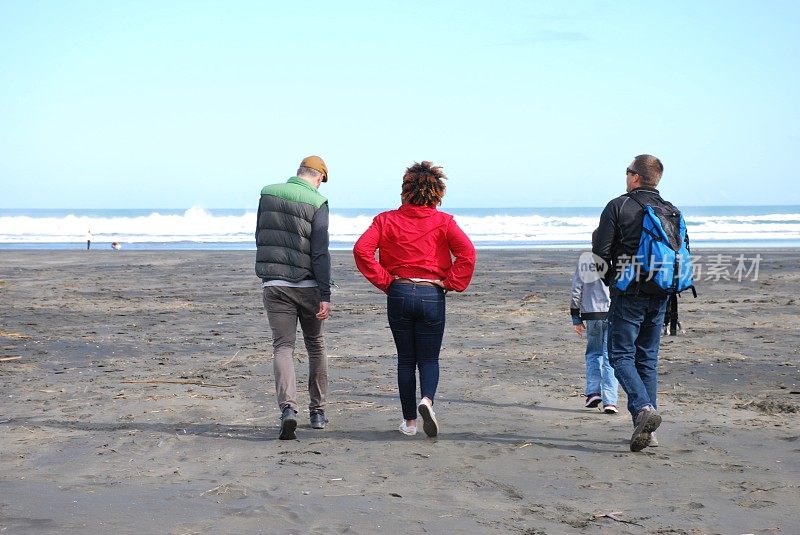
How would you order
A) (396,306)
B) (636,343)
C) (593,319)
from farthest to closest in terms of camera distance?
1. (593,319)
2. (396,306)
3. (636,343)

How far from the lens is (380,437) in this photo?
21.0 ft

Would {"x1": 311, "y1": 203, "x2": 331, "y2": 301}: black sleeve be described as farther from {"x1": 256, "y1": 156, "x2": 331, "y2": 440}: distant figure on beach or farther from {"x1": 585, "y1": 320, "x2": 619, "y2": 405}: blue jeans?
{"x1": 585, "y1": 320, "x2": 619, "y2": 405}: blue jeans

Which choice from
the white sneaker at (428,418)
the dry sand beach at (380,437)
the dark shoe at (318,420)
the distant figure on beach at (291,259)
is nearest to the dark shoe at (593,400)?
the dry sand beach at (380,437)

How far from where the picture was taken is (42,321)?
12844 mm

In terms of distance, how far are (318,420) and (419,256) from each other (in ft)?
4.62

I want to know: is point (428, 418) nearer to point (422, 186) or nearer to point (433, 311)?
point (433, 311)

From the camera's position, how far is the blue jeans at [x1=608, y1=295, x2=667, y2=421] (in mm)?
6023

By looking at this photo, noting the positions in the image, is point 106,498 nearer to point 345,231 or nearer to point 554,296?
point 554,296

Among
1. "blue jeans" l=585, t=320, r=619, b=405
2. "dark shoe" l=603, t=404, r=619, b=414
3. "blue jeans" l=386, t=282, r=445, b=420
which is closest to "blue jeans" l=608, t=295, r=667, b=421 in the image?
"dark shoe" l=603, t=404, r=619, b=414

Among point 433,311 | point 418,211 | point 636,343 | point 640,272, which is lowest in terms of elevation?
point 636,343

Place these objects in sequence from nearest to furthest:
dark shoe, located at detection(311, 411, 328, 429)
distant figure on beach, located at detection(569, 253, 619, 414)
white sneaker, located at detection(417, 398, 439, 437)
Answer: white sneaker, located at detection(417, 398, 439, 437)
dark shoe, located at detection(311, 411, 328, 429)
distant figure on beach, located at detection(569, 253, 619, 414)

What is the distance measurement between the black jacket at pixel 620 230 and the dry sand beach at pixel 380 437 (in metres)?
1.21

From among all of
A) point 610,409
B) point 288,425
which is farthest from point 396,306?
point 610,409

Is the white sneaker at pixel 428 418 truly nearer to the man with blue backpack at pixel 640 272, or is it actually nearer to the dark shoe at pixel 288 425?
the dark shoe at pixel 288 425
